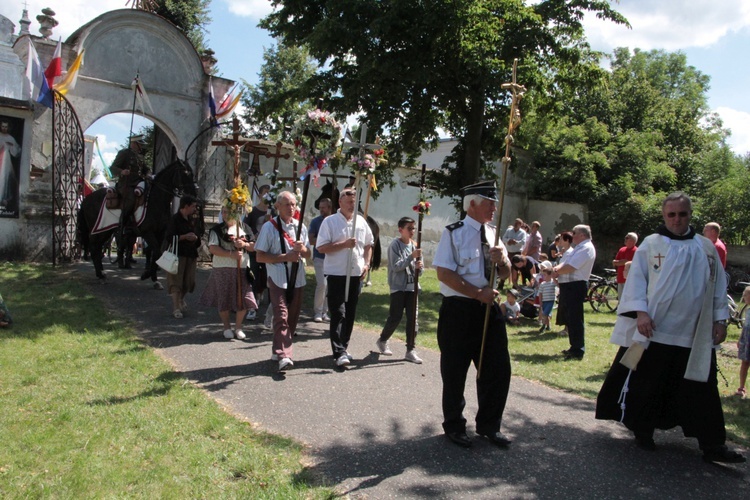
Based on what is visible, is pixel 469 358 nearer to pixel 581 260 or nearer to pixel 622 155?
pixel 581 260

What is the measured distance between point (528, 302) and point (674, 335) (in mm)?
7337

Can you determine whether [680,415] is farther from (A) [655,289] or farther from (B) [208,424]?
(B) [208,424]

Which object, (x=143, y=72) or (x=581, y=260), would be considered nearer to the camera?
(x=581, y=260)

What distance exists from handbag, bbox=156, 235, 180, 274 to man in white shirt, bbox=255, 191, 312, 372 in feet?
8.91

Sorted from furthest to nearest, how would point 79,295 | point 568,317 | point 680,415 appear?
point 79,295 → point 568,317 → point 680,415

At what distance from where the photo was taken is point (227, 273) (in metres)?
8.23

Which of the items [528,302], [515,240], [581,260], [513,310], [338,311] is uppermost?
[515,240]

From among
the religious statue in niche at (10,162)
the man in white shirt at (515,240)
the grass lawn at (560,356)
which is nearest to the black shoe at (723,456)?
the grass lawn at (560,356)

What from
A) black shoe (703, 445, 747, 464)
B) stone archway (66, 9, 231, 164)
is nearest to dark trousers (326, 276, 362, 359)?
black shoe (703, 445, 747, 464)

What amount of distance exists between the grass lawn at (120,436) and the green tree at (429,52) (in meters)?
7.93

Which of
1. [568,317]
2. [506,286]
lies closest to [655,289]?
[568,317]

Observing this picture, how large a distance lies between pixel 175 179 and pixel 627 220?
64.4 ft

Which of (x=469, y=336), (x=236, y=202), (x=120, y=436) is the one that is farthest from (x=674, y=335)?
(x=236, y=202)

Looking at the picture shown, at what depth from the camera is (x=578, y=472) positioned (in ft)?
14.4
